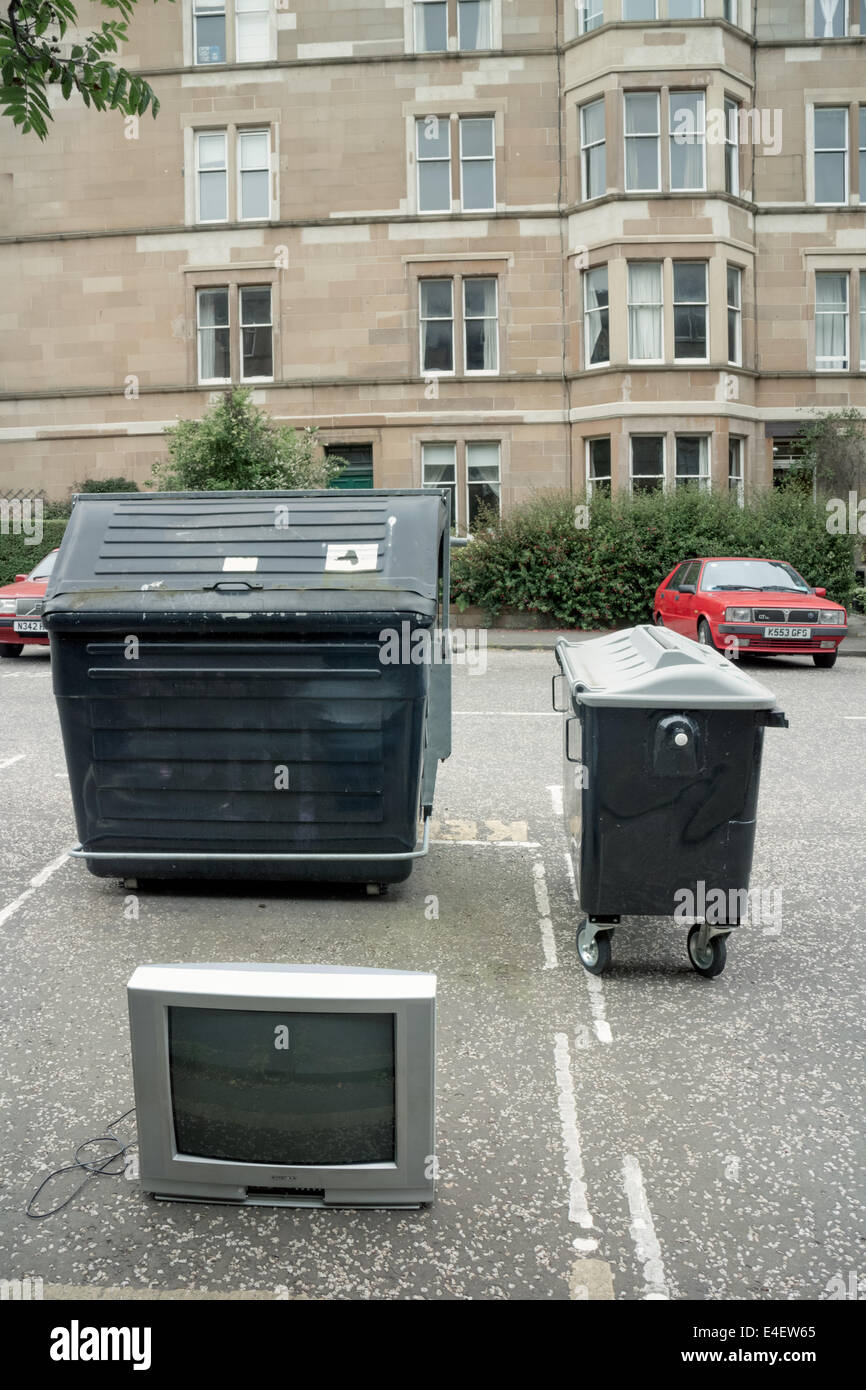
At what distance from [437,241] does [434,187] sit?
1.23 metres

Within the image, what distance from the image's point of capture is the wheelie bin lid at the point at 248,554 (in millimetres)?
5426

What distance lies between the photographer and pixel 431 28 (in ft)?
81.8

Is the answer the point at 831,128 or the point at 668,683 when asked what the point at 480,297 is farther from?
the point at 668,683

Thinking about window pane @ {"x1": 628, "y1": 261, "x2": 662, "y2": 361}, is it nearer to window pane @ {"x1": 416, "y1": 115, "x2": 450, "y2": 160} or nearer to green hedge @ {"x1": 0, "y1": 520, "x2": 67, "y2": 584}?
window pane @ {"x1": 416, "y1": 115, "x2": 450, "y2": 160}

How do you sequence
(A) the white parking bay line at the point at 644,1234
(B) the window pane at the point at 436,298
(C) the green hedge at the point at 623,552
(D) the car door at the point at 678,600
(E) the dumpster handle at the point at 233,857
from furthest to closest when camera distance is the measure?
(B) the window pane at the point at 436,298, (C) the green hedge at the point at 623,552, (D) the car door at the point at 678,600, (E) the dumpster handle at the point at 233,857, (A) the white parking bay line at the point at 644,1234

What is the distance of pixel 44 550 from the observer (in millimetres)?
22453

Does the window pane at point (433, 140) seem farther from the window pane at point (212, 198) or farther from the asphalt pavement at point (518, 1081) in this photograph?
the asphalt pavement at point (518, 1081)

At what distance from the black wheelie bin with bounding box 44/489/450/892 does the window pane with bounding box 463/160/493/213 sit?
851 inches

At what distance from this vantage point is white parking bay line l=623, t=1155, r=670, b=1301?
2.76 meters

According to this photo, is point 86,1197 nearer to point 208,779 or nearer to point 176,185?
point 208,779

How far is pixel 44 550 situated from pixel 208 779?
18.4 metres

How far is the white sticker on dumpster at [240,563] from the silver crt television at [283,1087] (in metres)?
2.81

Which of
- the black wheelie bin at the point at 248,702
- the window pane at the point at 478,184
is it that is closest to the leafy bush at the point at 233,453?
the window pane at the point at 478,184

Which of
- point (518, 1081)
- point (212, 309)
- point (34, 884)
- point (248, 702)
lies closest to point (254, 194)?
point (212, 309)
